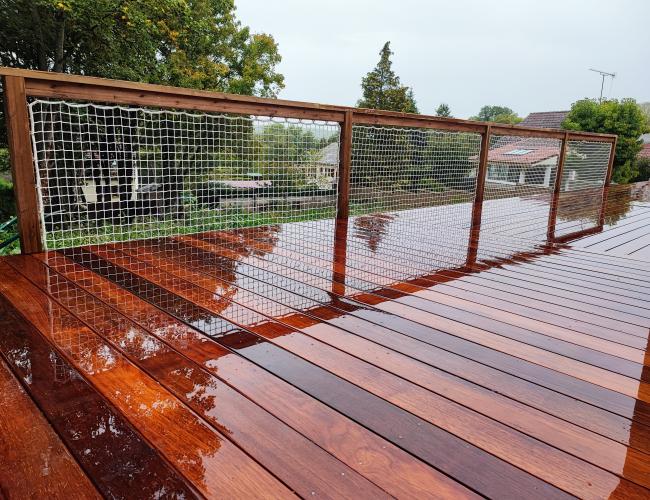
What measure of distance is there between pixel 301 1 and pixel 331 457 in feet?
85.3

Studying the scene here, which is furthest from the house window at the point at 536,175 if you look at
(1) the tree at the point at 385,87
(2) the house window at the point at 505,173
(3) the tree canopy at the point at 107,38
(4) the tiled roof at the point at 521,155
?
(1) the tree at the point at 385,87

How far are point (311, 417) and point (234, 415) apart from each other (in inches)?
6.4

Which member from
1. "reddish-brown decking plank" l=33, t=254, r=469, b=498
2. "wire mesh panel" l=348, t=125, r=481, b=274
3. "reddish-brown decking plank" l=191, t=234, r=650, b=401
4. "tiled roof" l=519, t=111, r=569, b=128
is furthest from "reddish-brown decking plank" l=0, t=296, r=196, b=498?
"tiled roof" l=519, t=111, r=569, b=128

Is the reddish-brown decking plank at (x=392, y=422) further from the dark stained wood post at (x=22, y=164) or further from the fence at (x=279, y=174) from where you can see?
the fence at (x=279, y=174)

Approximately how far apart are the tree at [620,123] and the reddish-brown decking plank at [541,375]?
1345 centimetres

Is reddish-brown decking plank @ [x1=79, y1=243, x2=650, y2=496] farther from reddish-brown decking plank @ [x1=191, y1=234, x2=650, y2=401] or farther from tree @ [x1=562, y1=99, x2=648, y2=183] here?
tree @ [x1=562, y1=99, x2=648, y2=183]

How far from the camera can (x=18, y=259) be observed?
2021mm

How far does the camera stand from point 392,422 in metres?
0.95

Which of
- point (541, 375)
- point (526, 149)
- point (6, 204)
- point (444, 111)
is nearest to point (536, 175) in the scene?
point (526, 149)

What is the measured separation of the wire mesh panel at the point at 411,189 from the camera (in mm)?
2837

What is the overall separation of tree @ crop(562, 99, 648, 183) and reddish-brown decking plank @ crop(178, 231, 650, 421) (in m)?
13.5

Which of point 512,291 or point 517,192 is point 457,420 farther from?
point 517,192

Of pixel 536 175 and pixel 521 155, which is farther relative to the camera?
pixel 536 175

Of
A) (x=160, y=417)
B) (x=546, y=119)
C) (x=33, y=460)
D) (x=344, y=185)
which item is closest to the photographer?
(x=33, y=460)
